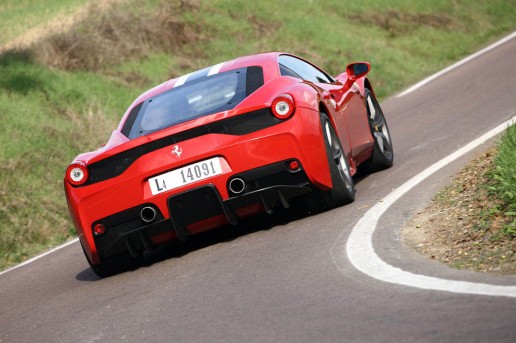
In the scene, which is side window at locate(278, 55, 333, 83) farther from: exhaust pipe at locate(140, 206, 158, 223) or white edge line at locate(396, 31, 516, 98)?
white edge line at locate(396, 31, 516, 98)

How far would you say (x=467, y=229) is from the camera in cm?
682

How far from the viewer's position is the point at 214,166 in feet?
25.9

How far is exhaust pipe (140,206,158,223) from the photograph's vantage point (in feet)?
26.0

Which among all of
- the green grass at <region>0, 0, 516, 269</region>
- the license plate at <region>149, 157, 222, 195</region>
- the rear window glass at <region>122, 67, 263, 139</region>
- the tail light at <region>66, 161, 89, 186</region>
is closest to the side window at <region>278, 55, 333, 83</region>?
the rear window glass at <region>122, 67, 263, 139</region>

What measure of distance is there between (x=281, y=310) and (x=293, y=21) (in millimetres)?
19888

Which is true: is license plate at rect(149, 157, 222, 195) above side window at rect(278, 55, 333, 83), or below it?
below

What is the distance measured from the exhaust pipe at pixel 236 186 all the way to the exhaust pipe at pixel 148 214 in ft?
1.83

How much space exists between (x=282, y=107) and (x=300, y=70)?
5.16 feet

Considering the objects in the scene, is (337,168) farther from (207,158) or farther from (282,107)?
(207,158)

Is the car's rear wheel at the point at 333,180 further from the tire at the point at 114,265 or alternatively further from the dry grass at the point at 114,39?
the dry grass at the point at 114,39

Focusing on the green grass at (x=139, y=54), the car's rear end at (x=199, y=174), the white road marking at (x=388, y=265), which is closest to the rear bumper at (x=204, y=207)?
the car's rear end at (x=199, y=174)

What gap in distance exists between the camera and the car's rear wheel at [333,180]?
324 inches

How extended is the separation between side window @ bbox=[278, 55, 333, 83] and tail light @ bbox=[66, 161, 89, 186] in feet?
5.85

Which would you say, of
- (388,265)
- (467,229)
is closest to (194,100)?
(467,229)
